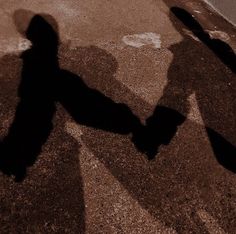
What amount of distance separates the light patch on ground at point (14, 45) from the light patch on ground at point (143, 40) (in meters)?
1.84

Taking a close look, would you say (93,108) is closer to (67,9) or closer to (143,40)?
(143,40)

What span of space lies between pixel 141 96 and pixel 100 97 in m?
0.69

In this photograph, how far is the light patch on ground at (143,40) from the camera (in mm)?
7205

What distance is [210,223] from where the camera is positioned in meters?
4.59

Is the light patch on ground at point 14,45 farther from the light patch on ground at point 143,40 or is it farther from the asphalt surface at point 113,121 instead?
the light patch on ground at point 143,40

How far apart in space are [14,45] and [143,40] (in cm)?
243

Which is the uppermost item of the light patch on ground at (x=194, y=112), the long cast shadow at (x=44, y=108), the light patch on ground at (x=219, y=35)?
the light patch on ground at (x=219, y=35)

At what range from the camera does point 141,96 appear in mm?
6117

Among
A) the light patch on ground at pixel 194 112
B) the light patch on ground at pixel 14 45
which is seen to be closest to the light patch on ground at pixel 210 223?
the light patch on ground at pixel 194 112

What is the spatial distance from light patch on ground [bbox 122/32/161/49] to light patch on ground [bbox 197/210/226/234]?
141 inches

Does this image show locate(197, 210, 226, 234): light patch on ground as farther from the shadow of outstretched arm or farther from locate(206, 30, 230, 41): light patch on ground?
locate(206, 30, 230, 41): light patch on ground

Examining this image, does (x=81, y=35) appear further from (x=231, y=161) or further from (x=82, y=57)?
(x=231, y=161)

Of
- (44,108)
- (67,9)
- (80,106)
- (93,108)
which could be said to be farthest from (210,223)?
(67,9)

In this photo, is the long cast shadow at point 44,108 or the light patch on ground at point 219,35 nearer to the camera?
the long cast shadow at point 44,108
